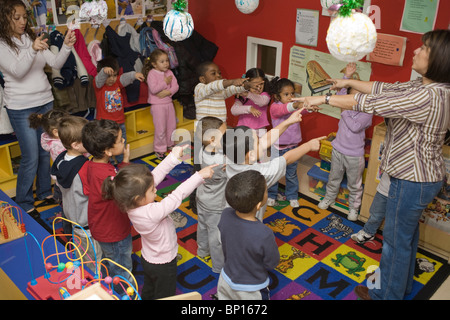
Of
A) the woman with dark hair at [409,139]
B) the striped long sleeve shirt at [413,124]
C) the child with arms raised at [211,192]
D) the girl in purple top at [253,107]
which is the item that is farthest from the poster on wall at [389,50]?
the child with arms raised at [211,192]

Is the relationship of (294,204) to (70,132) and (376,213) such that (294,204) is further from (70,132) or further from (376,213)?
(70,132)

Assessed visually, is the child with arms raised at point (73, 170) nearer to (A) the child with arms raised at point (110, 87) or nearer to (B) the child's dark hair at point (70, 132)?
(B) the child's dark hair at point (70, 132)

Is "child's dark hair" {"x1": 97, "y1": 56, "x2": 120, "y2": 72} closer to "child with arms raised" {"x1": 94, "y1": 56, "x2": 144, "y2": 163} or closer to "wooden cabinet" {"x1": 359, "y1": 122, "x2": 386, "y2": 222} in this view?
"child with arms raised" {"x1": 94, "y1": 56, "x2": 144, "y2": 163}

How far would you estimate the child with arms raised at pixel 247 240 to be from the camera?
185 centimetres

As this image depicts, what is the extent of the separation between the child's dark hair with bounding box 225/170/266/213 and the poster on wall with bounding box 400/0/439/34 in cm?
199

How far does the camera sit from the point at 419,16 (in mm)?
3064

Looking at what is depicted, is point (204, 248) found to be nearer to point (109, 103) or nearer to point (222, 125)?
point (222, 125)

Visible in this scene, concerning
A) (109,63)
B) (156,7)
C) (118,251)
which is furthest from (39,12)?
(118,251)

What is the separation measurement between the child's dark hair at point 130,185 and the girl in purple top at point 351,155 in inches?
71.6

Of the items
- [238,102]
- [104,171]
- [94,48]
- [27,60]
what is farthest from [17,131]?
[238,102]

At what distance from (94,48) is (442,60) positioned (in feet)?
10.4

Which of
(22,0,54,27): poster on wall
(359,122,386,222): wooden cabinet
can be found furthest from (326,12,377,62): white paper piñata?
(22,0,54,27): poster on wall

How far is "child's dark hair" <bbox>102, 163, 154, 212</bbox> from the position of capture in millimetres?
1888

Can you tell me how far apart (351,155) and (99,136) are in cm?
194
